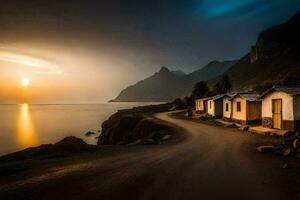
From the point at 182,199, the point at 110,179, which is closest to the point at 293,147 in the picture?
the point at 182,199

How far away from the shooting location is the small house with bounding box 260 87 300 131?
77.8 ft

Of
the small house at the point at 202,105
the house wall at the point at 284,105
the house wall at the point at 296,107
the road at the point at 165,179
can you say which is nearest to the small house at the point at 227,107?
the house wall at the point at 284,105

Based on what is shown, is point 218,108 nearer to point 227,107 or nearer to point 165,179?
point 227,107

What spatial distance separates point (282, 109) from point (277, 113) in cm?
105

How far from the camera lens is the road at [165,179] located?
905 centimetres

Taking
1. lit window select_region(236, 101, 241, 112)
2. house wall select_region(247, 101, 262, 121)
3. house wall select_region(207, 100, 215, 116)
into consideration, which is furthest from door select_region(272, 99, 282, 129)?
house wall select_region(207, 100, 215, 116)

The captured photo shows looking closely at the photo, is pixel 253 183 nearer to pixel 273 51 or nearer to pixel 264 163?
pixel 264 163

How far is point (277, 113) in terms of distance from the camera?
26078 mm

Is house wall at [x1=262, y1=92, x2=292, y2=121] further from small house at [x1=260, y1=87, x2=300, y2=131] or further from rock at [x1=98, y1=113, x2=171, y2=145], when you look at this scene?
rock at [x1=98, y1=113, x2=171, y2=145]

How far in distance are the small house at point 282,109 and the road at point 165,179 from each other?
→ 35.9 feet

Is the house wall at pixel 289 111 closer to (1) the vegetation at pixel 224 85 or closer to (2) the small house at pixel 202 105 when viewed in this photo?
(2) the small house at pixel 202 105

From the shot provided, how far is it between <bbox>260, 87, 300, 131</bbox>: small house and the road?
35.9 feet

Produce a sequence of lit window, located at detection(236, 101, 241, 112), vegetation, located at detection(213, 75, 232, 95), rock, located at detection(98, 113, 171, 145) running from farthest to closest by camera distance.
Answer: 1. vegetation, located at detection(213, 75, 232, 95)
2. rock, located at detection(98, 113, 171, 145)
3. lit window, located at detection(236, 101, 241, 112)

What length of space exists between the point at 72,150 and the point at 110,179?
9.47 metres
